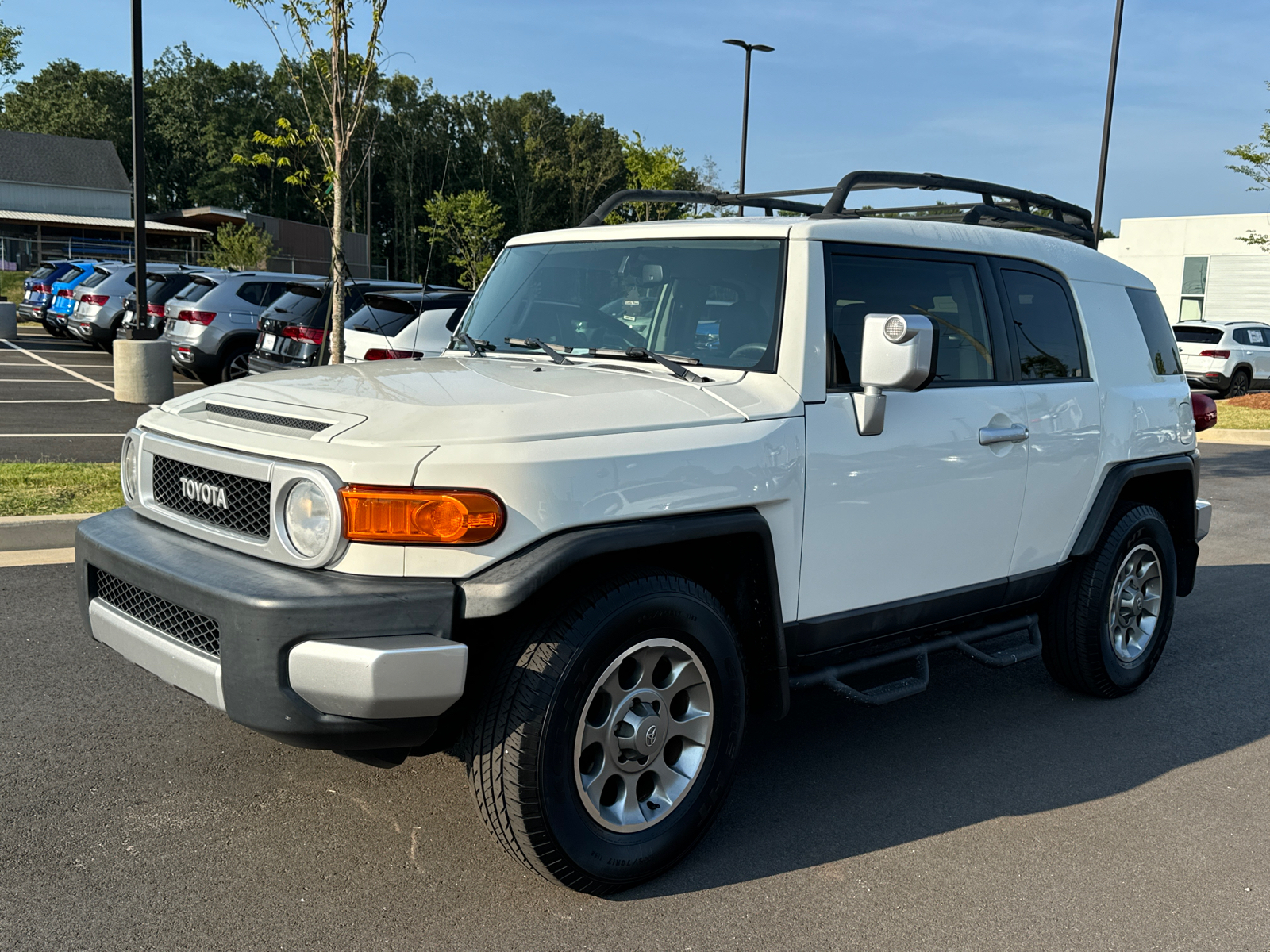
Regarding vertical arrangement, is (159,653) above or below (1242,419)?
above

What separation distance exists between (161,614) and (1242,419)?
1883cm

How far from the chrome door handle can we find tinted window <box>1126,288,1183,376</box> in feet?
4.43

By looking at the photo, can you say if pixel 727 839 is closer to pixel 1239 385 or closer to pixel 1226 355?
pixel 1226 355

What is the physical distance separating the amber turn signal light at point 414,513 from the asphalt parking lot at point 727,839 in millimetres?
1054

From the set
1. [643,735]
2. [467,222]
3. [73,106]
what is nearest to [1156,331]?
[643,735]

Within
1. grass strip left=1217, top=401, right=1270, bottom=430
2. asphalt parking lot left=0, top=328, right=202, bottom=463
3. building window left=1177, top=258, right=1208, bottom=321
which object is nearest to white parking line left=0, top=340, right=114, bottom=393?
asphalt parking lot left=0, top=328, right=202, bottom=463

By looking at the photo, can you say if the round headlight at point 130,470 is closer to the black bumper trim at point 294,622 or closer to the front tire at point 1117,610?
the black bumper trim at point 294,622

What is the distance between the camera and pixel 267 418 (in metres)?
3.27

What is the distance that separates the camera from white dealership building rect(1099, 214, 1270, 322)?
40969 millimetres

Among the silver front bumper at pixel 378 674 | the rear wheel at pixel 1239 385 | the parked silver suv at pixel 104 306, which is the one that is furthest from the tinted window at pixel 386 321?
the rear wheel at pixel 1239 385

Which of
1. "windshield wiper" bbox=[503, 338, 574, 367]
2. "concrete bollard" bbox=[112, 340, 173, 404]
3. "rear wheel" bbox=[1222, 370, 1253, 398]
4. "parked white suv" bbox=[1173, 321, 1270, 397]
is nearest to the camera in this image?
"windshield wiper" bbox=[503, 338, 574, 367]

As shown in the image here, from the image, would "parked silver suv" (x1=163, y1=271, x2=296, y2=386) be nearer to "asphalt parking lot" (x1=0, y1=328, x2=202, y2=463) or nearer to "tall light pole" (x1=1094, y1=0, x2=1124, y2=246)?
"asphalt parking lot" (x1=0, y1=328, x2=202, y2=463)

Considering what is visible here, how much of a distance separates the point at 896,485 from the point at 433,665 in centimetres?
177

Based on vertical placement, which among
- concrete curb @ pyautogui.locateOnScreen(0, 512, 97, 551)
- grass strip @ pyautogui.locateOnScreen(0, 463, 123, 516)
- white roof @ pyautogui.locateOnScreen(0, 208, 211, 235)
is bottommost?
concrete curb @ pyautogui.locateOnScreen(0, 512, 97, 551)
